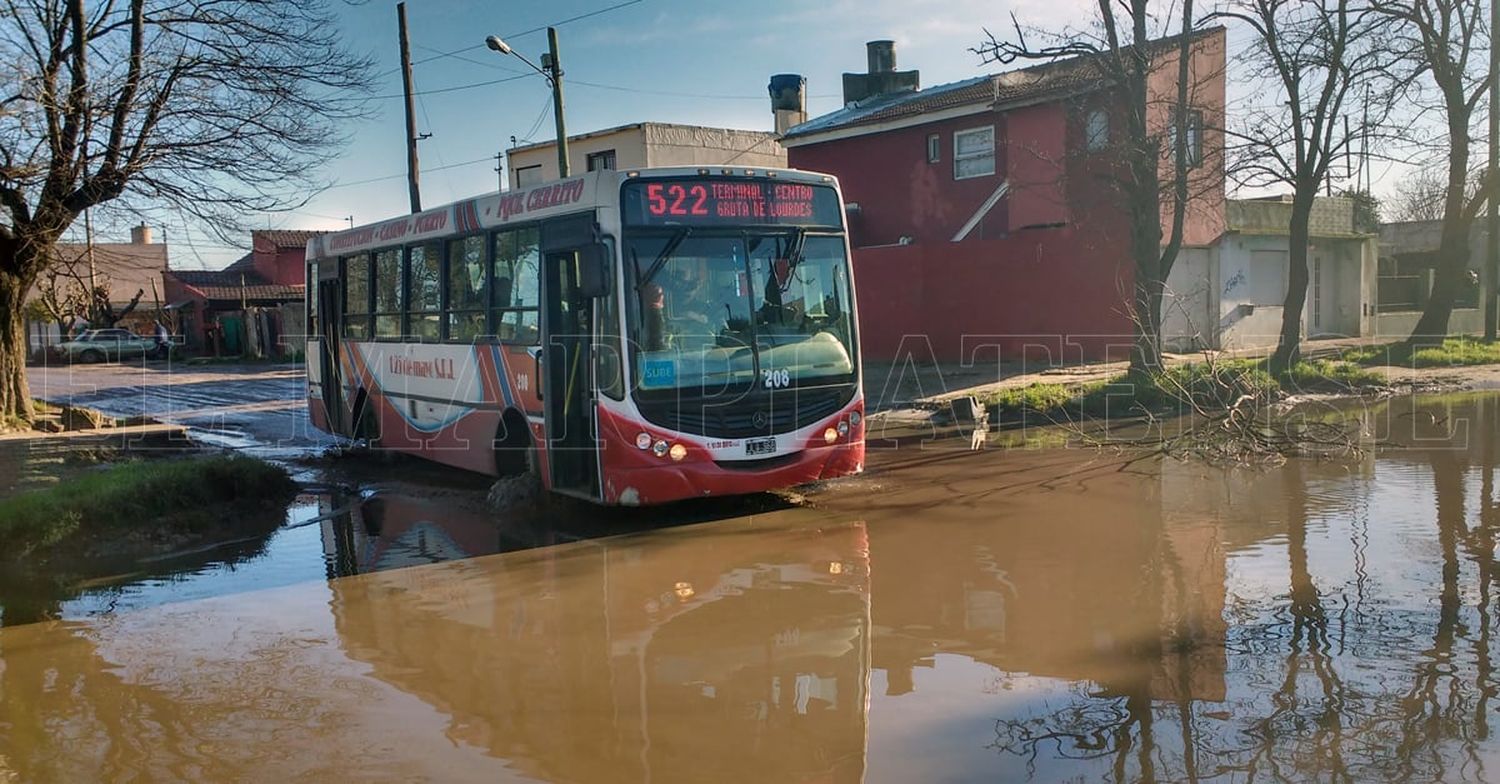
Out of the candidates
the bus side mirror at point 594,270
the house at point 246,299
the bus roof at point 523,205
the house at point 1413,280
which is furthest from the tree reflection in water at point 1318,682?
the house at point 246,299

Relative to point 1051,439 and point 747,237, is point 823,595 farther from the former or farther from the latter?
point 1051,439

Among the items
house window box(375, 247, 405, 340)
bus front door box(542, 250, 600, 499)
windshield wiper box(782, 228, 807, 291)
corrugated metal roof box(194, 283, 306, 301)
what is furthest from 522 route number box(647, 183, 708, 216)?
corrugated metal roof box(194, 283, 306, 301)

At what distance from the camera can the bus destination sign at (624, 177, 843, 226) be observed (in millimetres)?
9469

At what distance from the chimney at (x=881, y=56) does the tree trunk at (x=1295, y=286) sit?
16706mm

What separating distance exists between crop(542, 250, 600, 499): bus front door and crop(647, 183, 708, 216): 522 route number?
0.99 m

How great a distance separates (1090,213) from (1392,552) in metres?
16.9

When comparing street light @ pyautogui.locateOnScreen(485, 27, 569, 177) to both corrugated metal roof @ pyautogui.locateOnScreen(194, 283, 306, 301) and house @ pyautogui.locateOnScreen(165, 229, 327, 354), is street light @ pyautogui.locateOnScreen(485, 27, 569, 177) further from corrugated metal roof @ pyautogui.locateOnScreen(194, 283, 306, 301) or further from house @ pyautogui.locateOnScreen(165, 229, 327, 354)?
corrugated metal roof @ pyautogui.locateOnScreen(194, 283, 306, 301)

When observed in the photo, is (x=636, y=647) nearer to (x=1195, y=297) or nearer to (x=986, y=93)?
(x=986, y=93)

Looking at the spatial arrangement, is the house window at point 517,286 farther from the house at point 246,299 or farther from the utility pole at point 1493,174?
the house at point 246,299

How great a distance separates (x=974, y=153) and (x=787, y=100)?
43.2ft

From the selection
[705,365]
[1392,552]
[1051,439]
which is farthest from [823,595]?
[1051,439]

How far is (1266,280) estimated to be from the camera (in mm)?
28234

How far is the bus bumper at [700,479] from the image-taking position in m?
9.48

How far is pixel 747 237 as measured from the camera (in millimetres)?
9805
